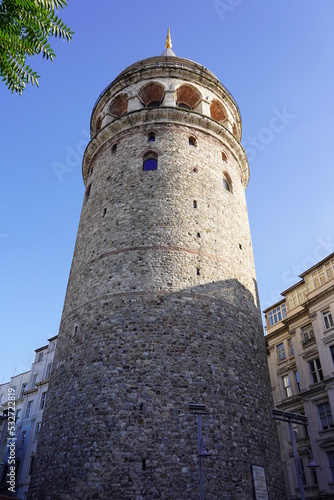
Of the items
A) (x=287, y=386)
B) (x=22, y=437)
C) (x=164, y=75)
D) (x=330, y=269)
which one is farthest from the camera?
(x=22, y=437)

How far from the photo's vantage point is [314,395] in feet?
70.6

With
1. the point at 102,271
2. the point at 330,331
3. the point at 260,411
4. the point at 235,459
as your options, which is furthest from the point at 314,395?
the point at 102,271

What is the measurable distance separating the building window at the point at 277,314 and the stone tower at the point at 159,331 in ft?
35.6

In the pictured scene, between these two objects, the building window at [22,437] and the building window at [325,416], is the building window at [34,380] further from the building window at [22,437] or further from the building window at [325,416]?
the building window at [325,416]

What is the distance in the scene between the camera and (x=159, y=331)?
12.8 meters

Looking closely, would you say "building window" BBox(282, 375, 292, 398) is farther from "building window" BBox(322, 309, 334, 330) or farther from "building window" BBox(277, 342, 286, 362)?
"building window" BBox(322, 309, 334, 330)

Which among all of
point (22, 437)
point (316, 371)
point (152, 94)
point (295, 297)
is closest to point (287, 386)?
point (316, 371)

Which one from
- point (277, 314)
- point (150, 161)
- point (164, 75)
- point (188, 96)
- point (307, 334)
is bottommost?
point (307, 334)

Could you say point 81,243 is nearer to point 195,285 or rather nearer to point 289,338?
point 195,285

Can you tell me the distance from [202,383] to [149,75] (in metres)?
14.8

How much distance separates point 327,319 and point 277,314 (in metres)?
5.79

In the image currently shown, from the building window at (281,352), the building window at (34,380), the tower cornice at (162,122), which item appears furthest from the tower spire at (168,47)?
the building window at (34,380)

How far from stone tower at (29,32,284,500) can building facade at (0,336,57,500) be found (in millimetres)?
14128

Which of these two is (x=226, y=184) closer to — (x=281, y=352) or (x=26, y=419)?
(x=281, y=352)
